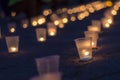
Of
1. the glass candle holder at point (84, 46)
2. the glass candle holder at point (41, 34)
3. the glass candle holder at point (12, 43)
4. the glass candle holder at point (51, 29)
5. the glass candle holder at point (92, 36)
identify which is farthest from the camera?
the glass candle holder at point (51, 29)

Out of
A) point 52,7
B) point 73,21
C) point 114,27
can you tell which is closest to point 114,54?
point 114,27

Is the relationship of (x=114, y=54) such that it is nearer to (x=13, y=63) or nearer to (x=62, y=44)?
(x=13, y=63)

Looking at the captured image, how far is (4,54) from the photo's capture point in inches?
446

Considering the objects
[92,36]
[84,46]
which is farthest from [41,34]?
[84,46]

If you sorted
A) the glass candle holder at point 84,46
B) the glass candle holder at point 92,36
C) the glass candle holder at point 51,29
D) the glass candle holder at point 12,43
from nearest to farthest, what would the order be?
the glass candle holder at point 84,46
the glass candle holder at point 92,36
the glass candle holder at point 12,43
the glass candle holder at point 51,29

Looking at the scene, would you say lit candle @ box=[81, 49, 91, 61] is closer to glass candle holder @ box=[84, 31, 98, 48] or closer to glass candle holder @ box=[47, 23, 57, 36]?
glass candle holder @ box=[84, 31, 98, 48]

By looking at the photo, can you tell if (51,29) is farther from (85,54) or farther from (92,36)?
(85,54)

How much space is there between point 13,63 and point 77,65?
1.44 meters

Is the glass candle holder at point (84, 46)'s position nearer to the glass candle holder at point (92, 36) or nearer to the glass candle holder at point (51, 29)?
the glass candle holder at point (92, 36)

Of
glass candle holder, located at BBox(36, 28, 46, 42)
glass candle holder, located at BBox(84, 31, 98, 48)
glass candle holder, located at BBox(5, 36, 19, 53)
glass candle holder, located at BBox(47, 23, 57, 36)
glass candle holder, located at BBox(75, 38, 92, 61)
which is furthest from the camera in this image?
glass candle holder, located at BBox(47, 23, 57, 36)

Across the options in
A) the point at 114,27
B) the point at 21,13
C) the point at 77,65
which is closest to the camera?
the point at 77,65

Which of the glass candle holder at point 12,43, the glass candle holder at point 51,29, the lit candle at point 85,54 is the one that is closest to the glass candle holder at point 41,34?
the glass candle holder at point 51,29

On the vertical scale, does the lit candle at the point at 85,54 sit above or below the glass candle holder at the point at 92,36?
below

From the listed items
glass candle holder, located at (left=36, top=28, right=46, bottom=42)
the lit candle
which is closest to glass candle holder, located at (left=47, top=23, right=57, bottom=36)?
glass candle holder, located at (left=36, top=28, right=46, bottom=42)
